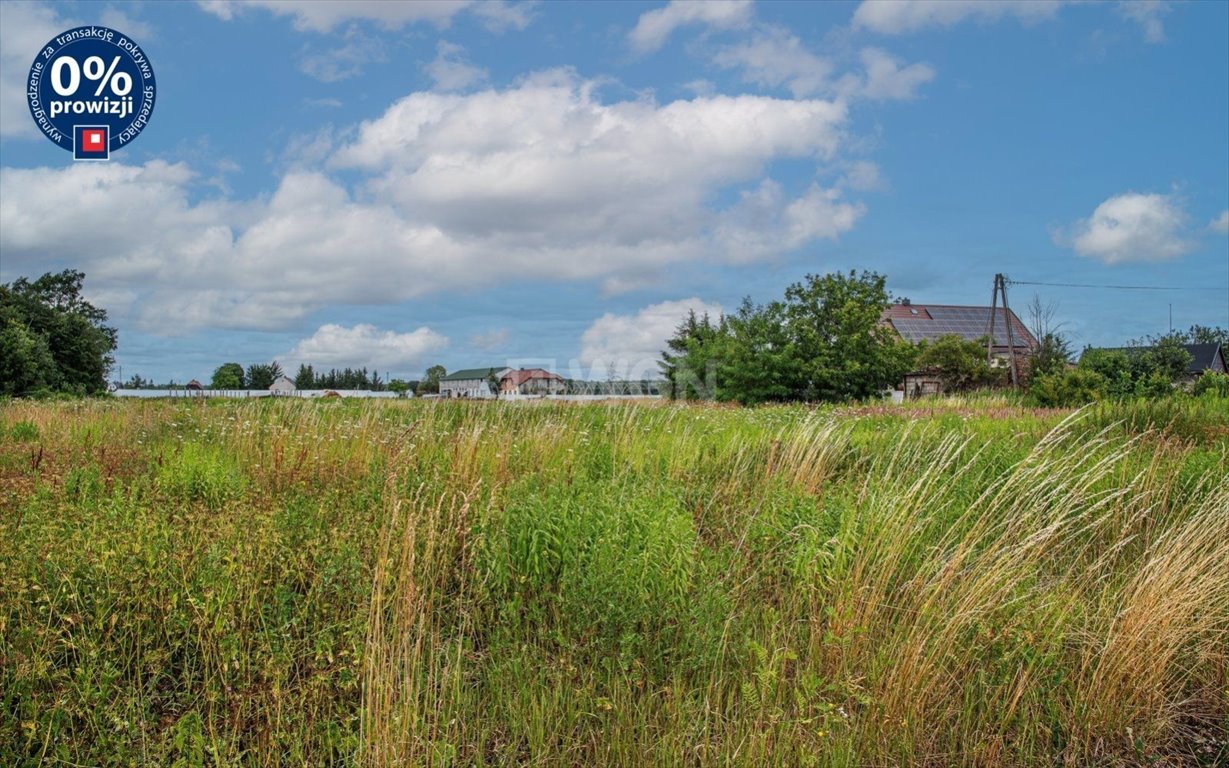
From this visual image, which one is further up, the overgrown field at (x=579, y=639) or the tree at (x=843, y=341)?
the tree at (x=843, y=341)

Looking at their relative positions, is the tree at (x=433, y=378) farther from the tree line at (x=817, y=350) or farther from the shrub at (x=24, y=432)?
the shrub at (x=24, y=432)

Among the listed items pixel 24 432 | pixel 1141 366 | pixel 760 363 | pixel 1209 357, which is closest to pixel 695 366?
pixel 760 363

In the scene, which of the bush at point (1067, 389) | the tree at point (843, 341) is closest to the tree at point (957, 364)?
the tree at point (843, 341)

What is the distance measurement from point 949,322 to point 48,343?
55317 mm

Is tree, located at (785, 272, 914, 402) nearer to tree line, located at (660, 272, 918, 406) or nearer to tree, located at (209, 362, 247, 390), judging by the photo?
tree line, located at (660, 272, 918, 406)

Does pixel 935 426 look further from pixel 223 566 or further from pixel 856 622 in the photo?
pixel 223 566

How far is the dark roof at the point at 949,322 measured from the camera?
178ft

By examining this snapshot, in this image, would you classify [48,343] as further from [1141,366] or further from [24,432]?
[1141,366]

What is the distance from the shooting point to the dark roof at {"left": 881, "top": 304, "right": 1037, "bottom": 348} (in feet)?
178

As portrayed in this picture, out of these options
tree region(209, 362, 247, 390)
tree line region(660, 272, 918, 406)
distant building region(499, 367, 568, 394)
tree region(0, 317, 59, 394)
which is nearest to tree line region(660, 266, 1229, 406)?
tree line region(660, 272, 918, 406)

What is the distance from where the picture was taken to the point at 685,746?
3053 mm

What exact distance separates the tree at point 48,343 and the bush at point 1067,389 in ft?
125

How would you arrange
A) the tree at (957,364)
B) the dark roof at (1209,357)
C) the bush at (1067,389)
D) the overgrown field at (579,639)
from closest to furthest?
the overgrown field at (579,639) → the bush at (1067,389) → the tree at (957,364) → the dark roof at (1209,357)

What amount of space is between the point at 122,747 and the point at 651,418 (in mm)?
8779
